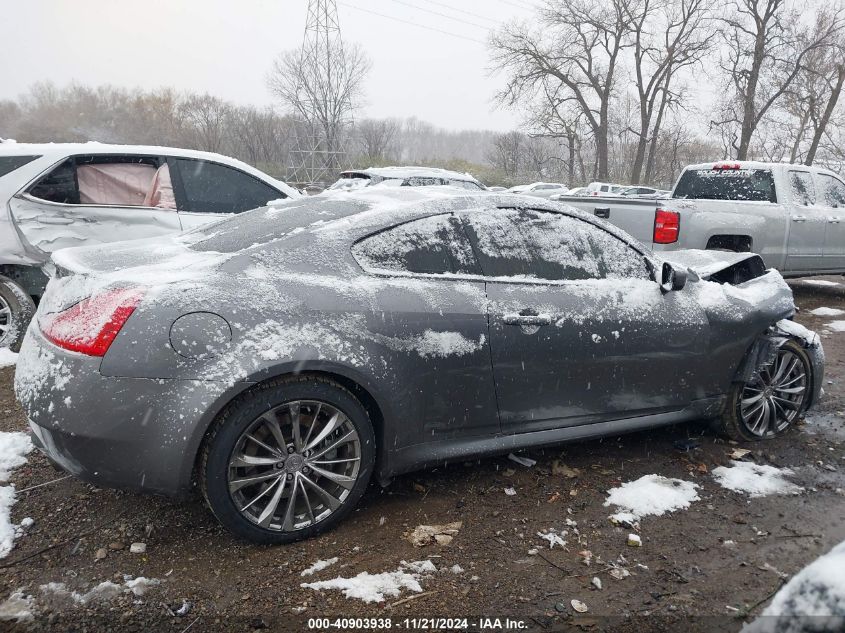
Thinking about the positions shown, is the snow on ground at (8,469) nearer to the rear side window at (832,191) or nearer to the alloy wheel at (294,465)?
the alloy wheel at (294,465)

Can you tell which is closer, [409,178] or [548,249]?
[548,249]

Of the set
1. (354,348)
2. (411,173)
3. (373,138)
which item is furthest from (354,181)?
(373,138)

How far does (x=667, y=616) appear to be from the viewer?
225 cm

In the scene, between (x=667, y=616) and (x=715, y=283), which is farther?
(x=715, y=283)

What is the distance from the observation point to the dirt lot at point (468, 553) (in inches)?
87.0

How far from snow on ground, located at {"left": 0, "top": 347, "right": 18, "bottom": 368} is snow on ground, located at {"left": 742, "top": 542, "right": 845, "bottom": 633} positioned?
5.29 metres

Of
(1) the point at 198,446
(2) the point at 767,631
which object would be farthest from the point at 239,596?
(2) the point at 767,631

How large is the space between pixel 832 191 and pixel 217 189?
8.43 meters

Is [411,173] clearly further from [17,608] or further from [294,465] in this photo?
[17,608]

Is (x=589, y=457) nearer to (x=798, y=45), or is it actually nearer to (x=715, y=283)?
(x=715, y=283)

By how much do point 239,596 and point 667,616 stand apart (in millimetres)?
1614

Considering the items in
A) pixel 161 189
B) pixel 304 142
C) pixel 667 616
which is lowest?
pixel 667 616

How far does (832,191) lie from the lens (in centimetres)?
863

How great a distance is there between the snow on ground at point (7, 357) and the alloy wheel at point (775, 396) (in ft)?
17.6
